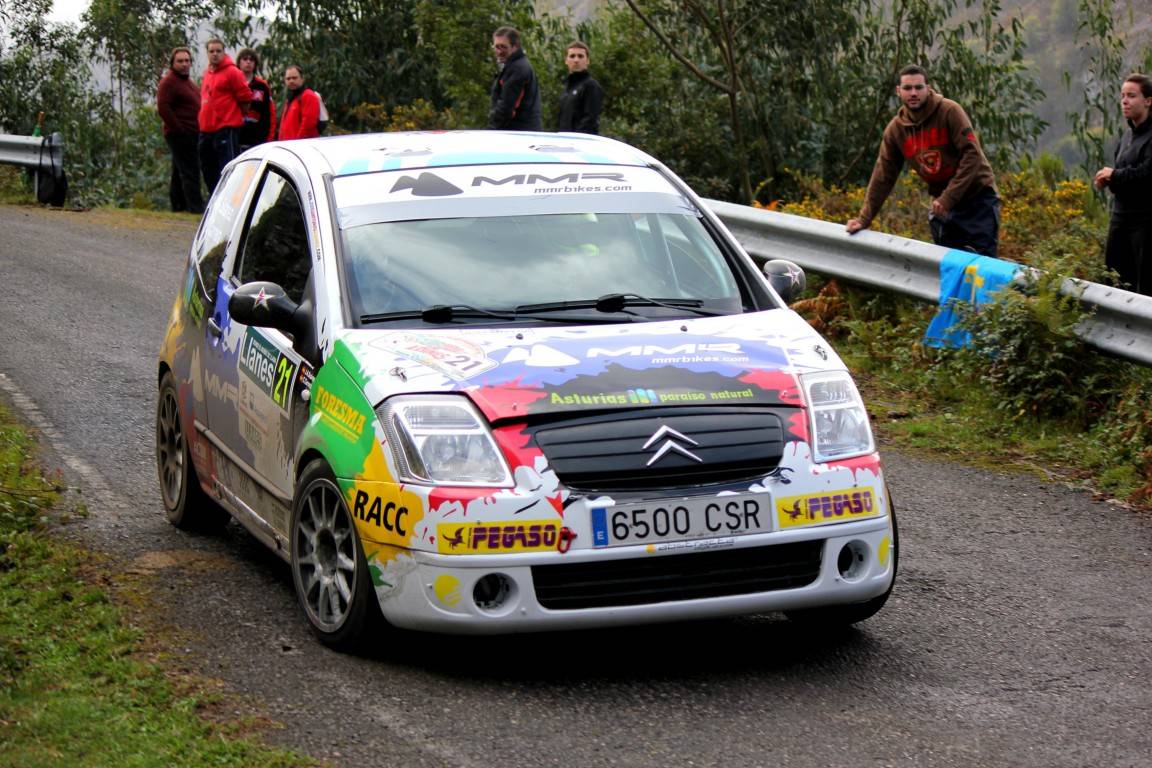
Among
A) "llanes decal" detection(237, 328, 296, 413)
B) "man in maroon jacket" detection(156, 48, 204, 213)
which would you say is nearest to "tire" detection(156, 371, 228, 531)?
"llanes decal" detection(237, 328, 296, 413)

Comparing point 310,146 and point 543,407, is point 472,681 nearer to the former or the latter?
point 543,407

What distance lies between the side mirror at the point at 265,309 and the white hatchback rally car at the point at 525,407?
0.01 m

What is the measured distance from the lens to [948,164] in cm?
1045

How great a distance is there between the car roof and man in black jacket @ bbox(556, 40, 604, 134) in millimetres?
8325

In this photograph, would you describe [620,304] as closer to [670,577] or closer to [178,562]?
[670,577]

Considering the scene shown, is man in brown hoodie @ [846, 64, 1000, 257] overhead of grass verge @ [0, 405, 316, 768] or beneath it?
overhead

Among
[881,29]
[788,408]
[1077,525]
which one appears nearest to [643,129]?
[881,29]

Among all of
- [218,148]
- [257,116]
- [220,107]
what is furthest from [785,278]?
[257,116]

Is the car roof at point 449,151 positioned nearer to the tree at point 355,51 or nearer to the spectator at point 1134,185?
the spectator at point 1134,185

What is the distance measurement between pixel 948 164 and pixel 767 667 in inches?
232

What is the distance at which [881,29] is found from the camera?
19219mm

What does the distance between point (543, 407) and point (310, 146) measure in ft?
7.02

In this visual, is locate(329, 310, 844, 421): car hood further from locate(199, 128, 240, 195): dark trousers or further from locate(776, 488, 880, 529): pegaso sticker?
locate(199, 128, 240, 195): dark trousers

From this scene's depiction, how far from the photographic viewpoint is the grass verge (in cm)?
437
